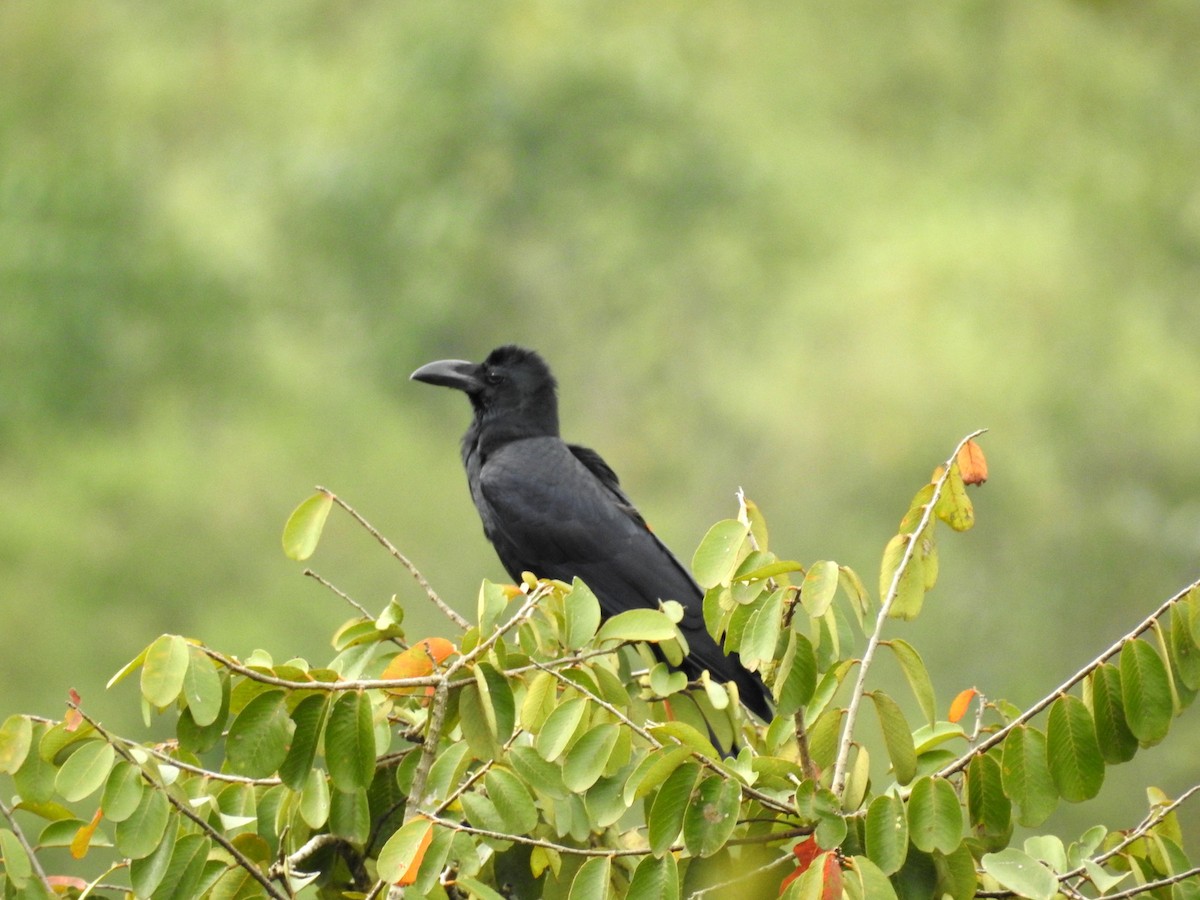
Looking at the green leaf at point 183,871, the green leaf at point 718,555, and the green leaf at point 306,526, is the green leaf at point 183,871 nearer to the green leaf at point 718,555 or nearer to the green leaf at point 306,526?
the green leaf at point 306,526

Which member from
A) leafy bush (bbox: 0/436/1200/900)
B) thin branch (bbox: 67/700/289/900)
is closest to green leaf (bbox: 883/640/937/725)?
leafy bush (bbox: 0/436/1200/900)

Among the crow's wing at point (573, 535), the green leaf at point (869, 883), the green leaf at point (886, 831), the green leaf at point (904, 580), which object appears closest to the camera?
the green leaf at point (869, 883)

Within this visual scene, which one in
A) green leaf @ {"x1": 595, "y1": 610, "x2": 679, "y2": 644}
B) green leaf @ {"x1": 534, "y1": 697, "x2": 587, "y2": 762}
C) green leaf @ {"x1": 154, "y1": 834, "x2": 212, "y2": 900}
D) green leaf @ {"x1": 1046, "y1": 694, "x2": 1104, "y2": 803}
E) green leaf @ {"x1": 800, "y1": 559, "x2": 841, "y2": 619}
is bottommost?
green leaf @ {"x1": 154, "y1": 834, "x2": 212, "y2": 900}

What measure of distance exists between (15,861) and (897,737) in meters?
1.12

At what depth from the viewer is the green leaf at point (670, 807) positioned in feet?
5.81

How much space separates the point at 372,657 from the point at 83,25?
26.6 m

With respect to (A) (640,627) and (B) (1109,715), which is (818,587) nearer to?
(A) (640,627)

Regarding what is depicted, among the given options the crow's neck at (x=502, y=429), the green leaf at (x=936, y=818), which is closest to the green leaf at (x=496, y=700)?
the green leaf at (x=936, y=818)

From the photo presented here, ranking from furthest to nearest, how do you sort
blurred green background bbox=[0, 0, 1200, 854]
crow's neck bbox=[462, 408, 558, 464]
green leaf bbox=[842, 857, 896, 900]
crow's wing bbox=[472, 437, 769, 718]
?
blurred green background bbox=[0, 0, 1200, 854] → crow's neck bbox=[462, 408, 558, 464] → crow's wing bbox=[472, 437, 769, 718] → green leaf bbox=[842, 857, 896, 900]

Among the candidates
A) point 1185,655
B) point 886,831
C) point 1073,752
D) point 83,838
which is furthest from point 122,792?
point 1185,655

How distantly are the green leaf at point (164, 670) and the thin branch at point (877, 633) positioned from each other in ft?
2.80

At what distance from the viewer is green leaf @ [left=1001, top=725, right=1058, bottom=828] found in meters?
1.89

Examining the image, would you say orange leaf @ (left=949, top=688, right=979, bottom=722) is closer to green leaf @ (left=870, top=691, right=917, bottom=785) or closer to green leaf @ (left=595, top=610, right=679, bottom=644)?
green leaf @ (left=870, top=691, right=917, bottom=785)

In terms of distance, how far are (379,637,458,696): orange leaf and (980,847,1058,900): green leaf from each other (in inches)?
30.3
